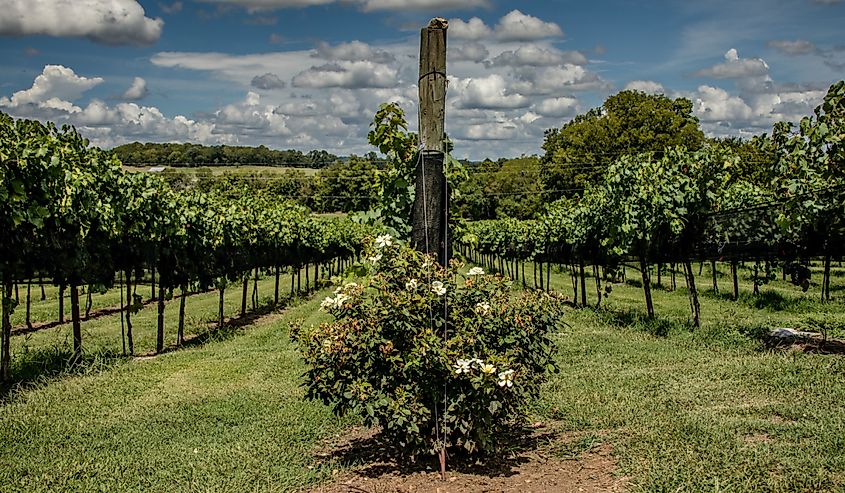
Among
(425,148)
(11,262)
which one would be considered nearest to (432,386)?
(425,148)

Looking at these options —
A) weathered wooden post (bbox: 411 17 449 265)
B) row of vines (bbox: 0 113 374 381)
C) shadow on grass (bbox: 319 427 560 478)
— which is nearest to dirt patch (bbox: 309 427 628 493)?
shadow on grass (bbox: 319 427 560 478)

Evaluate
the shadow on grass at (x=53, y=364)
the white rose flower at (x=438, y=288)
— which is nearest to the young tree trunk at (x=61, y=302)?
the shadow on grass at (x=53, y=364)

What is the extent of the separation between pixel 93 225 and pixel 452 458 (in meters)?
8.04

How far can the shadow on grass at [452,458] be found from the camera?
5566mm

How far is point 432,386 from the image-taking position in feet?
17.2

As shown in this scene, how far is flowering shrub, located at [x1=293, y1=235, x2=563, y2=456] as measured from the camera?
5145 mm

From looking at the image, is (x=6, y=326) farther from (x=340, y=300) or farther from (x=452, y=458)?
(x=452, y=458)

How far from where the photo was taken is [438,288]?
5332 mm

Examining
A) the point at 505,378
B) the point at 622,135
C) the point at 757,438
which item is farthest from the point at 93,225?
the point at 622,135

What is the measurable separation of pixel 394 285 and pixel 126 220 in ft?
28.6

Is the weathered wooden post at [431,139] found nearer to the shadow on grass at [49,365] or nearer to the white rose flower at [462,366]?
the white rose flower at [462,366]

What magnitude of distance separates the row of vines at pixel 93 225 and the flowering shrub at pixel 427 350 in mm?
5168

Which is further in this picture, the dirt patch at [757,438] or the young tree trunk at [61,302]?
the young tree trunk at [61,302]

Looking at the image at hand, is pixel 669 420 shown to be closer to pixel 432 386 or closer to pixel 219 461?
pixel 432 386
